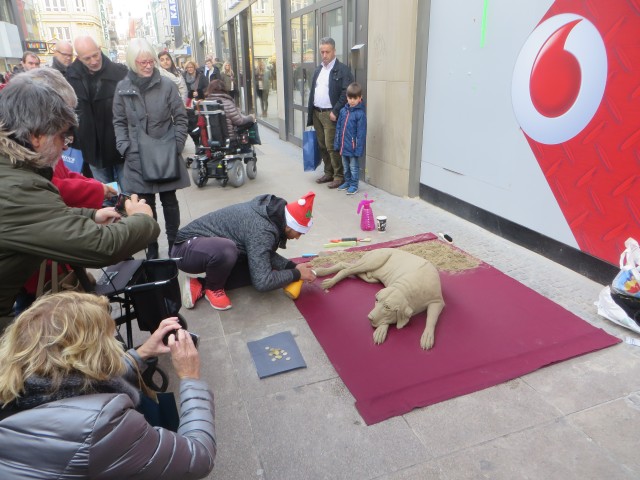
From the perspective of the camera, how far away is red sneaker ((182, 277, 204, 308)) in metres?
3.35

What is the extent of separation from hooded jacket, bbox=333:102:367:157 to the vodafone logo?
211 centimetres

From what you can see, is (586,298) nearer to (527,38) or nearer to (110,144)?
(527,38)

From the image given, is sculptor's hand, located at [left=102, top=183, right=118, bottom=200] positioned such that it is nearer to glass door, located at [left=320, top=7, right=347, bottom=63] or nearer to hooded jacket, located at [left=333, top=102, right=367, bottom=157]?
hooded jacket, located at [left=333, top=102, right=367, bottom=157]

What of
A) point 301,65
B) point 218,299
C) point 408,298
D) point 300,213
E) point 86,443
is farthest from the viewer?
point 301,65

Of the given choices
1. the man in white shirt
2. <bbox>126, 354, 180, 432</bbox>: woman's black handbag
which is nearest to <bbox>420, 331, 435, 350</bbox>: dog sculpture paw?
<bbox>126, 354, 180, 432</bbox>: woman's black handbag

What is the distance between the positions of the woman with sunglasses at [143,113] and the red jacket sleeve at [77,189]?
1.01 meters

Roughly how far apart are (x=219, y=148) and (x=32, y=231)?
521 cm

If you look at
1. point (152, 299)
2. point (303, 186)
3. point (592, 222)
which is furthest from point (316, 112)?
point (152, 299)

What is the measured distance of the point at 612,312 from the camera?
2959 millimetres

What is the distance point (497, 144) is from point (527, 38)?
93 cm

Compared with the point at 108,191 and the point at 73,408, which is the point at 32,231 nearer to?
the point at 73,408

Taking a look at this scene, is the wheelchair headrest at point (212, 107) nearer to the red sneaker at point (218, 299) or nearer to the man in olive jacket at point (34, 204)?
the red sneaker at point (218, 299)

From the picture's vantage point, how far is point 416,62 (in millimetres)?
5336

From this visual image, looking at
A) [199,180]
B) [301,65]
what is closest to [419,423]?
[199,180]
